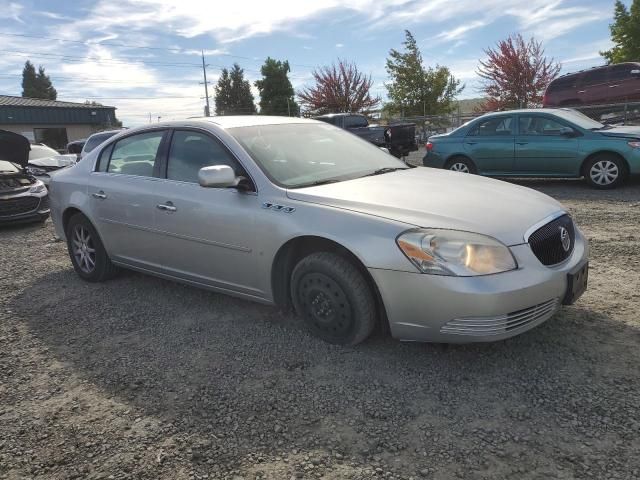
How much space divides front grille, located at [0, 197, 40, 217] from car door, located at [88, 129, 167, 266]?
488cm

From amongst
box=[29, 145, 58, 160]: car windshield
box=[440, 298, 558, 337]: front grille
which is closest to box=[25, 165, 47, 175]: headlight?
box=[29, 145, 58, 160]: car windshield

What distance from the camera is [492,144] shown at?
9.67 m

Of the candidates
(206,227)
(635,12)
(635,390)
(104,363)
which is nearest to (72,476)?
(104,363)

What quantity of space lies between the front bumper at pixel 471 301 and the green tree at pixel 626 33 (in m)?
32.0

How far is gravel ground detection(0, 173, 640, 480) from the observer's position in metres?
2.33

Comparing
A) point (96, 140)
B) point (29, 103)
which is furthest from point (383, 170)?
point (29, 103)

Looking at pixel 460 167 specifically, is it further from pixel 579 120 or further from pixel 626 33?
pixel 626 33

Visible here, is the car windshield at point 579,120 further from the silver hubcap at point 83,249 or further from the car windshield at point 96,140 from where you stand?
the car windshield at point 96,140

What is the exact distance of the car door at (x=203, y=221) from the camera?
3623mm

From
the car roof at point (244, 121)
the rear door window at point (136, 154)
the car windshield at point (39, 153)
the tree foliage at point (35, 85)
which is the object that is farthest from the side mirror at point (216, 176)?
the tree foliage at point (35, 85)

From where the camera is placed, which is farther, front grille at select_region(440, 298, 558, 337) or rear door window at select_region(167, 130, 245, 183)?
rear door window at select_region(167, 130, 245, 183)

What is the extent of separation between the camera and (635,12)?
95.1 ft

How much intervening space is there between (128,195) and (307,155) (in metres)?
1.64

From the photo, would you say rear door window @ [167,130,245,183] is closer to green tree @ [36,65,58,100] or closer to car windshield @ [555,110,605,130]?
car windshield @ [555,110,605,130]
